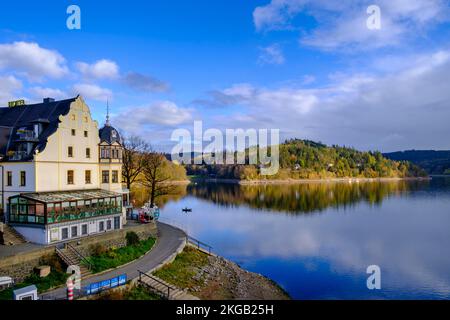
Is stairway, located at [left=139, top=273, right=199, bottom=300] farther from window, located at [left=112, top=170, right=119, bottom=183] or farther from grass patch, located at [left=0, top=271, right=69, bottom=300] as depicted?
window, located at [left=112, top=170, right=119, bottom=183]

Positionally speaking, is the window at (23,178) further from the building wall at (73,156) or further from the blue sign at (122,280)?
the blue sign at (122,280)

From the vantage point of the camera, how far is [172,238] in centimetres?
3244

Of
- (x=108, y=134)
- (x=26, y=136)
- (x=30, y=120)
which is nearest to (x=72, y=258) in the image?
(x=26, y=136)

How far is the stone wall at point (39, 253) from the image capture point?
65.4ft

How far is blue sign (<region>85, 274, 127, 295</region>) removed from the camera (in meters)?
18.1

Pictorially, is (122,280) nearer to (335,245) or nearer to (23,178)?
(23,178)

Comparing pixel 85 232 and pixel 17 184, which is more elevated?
pixel 17 184

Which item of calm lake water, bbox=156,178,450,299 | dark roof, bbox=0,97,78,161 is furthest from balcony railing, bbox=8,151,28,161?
calm lake water, bbox=156,178,450,299

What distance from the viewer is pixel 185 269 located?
2580 centimetres

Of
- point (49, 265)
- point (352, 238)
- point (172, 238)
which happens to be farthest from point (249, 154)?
point (49, 265)

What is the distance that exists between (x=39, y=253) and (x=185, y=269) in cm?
960
